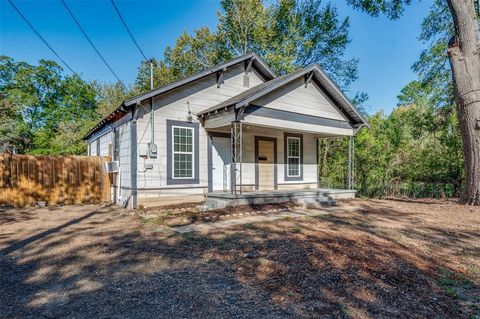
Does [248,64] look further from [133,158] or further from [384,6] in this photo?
[384,6]

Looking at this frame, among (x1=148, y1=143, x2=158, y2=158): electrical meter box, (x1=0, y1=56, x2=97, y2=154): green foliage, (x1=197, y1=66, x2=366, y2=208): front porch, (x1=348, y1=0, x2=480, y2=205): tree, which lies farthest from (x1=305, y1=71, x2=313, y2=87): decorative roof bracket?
(x1=0, y1=56, x2=97, y2=154): green foliage

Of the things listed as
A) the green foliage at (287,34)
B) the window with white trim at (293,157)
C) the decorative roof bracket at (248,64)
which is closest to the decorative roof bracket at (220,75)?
the decorative roof bracket at (248,64)

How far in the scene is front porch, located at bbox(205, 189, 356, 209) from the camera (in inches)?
349

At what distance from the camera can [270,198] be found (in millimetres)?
9773

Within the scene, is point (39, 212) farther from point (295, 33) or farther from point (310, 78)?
point (295, 33)

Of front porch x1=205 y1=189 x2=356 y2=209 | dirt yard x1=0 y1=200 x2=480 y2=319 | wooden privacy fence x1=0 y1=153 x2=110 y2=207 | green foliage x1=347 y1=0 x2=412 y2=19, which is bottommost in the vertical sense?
dirt yard x1=0 y1=200 x2=480 y2=319

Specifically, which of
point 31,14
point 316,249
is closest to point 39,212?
point 31,14

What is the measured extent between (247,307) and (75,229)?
17.1 feet

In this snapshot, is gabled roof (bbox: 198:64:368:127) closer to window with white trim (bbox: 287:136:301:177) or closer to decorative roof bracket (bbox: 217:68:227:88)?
decorative roof bracket (bbox: 217:68:227:88)

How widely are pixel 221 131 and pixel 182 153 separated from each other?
6.00ft

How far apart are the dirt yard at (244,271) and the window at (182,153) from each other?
303cm

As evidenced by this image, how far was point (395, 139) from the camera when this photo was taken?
15633 millimetres

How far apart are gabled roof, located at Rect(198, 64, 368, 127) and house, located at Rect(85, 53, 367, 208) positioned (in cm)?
4

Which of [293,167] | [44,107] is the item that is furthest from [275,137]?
[44,107]
